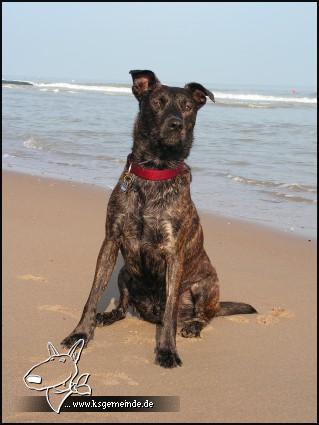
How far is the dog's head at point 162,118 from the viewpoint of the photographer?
14.3 feet

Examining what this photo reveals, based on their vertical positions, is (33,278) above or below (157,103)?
below

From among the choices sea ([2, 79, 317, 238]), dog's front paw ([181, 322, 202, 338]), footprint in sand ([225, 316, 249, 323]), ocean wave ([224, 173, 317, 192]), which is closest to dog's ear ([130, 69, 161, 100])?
dog's front paw ([181, 322, 202, 338])

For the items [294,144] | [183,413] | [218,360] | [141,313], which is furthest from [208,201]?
[294,144]

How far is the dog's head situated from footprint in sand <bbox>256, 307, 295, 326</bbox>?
1454 millimetres

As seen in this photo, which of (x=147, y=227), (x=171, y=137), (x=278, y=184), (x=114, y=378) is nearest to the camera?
(x=114, y=378)

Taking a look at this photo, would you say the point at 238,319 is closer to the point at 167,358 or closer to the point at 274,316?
the point at 274,316

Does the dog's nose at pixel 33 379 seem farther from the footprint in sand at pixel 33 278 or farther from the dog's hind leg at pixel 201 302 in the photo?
the footprint in sand at pixel 33 278

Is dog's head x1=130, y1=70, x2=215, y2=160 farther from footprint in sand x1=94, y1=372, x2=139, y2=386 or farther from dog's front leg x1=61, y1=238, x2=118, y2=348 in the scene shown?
footprint in sand x1=94, y1=372, x2=139, y2=386

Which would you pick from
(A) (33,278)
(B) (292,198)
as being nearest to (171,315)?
(A) (33,278)

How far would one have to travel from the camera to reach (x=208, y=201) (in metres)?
8.72

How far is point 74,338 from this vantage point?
4.11m

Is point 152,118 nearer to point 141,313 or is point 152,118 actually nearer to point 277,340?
point 141,313

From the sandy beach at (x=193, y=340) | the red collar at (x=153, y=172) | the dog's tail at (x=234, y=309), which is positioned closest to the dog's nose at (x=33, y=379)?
the sandy beach at (x=193, y=340)

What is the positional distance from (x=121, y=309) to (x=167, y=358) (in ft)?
2.84
